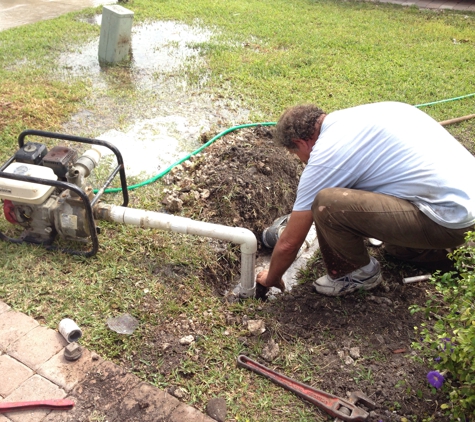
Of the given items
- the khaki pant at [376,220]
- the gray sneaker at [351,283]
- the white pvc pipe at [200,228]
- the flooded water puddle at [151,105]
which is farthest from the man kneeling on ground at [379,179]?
the flooded water puddle at [151,105]

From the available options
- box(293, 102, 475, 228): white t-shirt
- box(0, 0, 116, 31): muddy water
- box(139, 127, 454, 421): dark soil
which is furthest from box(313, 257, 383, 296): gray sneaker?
box(0, 0, 116, 31): muddy water

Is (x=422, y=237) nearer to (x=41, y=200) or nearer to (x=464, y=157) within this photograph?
(x=464, y=157)

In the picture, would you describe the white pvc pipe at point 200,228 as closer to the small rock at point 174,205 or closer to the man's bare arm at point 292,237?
the man's bare arm at point 292,237

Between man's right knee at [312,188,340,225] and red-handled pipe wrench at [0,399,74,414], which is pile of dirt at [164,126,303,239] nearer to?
man's right knee at [312,188,340,225]

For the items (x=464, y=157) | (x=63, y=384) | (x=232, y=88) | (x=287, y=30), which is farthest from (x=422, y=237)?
(x=287, y=30)

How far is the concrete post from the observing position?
6.38 m

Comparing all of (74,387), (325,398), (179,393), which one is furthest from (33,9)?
(325,398)

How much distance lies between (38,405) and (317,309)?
177cm

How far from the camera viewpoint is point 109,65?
655cm

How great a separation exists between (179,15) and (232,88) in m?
3.70

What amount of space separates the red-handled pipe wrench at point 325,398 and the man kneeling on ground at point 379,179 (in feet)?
2.29

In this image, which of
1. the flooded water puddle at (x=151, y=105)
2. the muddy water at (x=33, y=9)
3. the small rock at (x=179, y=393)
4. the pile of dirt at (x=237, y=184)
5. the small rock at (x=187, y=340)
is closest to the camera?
the small rock at (x=179, y=393)

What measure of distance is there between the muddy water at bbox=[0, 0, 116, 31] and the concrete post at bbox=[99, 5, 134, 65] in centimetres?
257

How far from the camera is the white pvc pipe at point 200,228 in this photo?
300 centimetres
